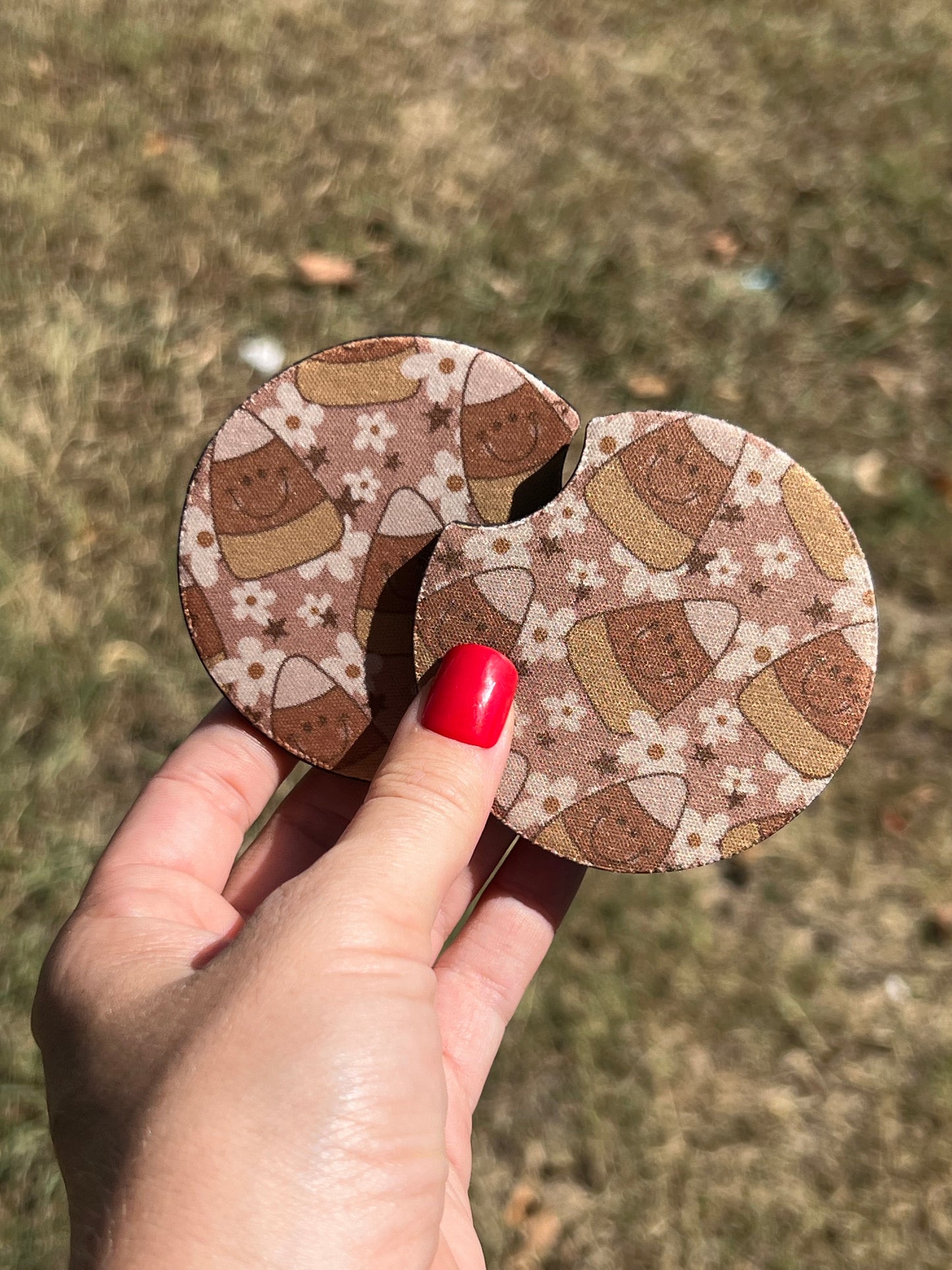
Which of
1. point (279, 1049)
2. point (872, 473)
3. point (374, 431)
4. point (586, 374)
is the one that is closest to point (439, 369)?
point (374, 431)

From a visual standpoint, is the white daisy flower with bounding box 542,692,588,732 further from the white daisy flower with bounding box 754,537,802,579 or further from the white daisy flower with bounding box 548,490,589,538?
the white daisy flower with bounding box 754,537,802,579

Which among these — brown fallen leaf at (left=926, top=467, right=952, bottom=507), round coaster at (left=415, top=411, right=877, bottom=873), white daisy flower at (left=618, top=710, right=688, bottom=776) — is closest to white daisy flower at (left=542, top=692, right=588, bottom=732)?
round coaster at (left=415, top=411, right=877, bottom=873)

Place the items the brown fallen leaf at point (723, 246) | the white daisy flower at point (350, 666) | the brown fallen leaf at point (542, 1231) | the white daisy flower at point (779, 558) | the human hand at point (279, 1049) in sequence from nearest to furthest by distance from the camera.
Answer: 1. the human hand at point (279, 1049)
2. the white daisy flower at point (779, 558)
3. the white daisy flower at point (350, 666)
4. the brown fallen leaf at point (542, 1231)
5. the brown fallen leaf at point (723, 246)

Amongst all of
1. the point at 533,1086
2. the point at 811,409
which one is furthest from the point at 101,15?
the point at 533,1086

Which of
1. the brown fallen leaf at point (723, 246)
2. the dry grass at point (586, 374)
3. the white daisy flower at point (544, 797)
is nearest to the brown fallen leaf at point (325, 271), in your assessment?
the dry grass at point (586, 374)

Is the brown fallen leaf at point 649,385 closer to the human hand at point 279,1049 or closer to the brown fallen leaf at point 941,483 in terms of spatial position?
the brown fallen leaf at point 941,483
